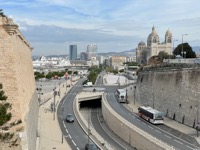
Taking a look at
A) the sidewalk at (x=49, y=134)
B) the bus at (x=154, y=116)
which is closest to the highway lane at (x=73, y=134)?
the sidewalk at (x=49, y=134)

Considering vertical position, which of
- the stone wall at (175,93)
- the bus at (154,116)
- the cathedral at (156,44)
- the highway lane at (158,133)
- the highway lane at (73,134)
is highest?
the cathedral at (156,44)

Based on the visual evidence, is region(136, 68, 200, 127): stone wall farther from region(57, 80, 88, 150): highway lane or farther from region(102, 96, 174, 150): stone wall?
region(57, 80, 88, 150): highway lane

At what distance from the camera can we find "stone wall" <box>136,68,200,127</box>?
32.3m

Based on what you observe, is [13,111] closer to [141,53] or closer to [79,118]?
[79,118]

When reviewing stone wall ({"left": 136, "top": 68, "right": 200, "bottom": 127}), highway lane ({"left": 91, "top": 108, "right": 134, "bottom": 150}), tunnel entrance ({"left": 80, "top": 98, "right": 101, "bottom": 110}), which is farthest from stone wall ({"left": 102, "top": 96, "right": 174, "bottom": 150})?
tunnel entrance ({"left": 80, "top": 98, "right": 101, "bottom": 110})

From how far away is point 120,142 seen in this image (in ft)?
99.9

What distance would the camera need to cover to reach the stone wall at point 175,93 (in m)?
32.3

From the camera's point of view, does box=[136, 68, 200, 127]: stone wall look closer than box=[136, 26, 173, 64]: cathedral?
Yes

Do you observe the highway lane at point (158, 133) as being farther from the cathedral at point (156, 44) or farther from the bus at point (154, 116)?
the cathedral at point (156, 44)

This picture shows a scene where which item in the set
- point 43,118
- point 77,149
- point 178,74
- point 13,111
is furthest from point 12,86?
point 178,74

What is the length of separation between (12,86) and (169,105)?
1054 inches

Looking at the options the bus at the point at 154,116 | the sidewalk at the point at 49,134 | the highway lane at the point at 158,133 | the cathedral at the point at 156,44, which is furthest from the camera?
the cathedral at the point at 156,44

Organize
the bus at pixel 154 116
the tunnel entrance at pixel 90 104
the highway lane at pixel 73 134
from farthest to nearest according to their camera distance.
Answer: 1. the tunnel entrance at pixel 90 104
2. the bus at pixel 154 116
3. the highway lane at pixel 73 134

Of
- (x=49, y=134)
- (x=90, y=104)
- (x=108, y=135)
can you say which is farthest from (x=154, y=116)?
(x=90, y=104)
